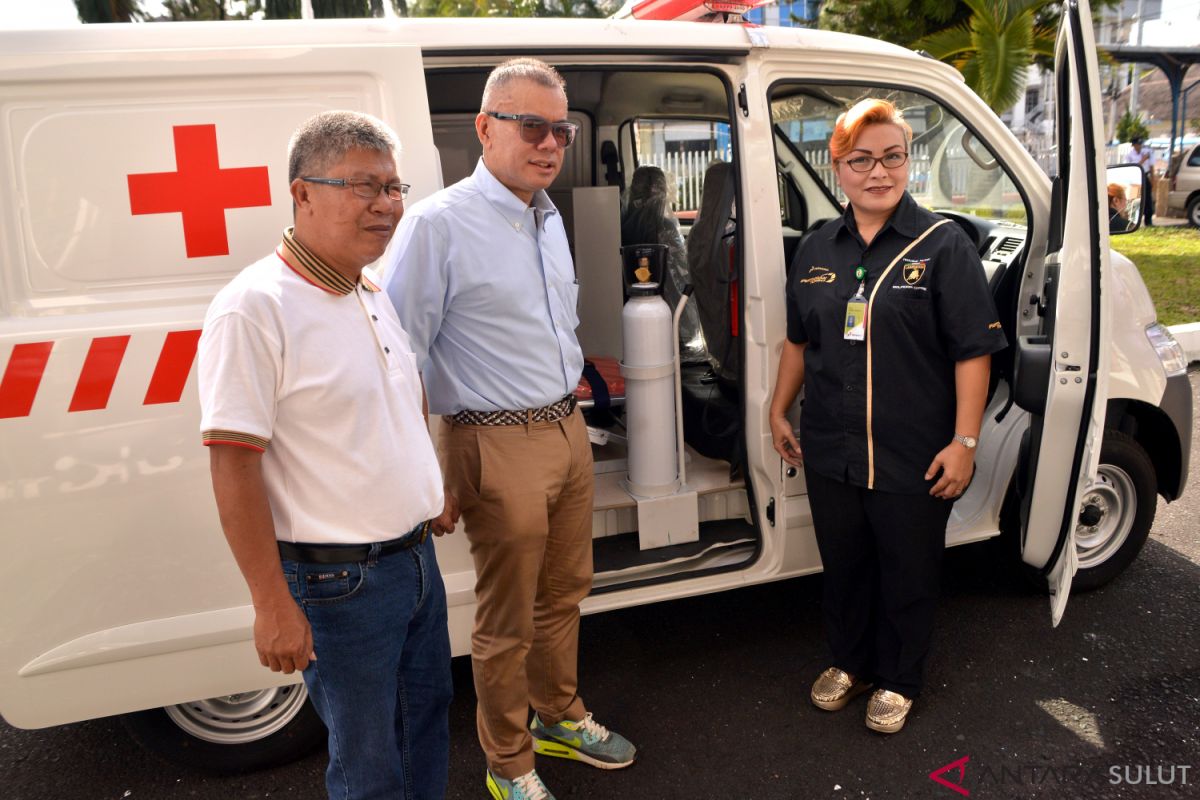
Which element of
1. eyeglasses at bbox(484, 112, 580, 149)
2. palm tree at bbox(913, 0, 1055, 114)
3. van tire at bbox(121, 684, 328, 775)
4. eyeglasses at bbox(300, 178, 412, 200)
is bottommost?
van tire at bbox(121, 684, 328, 775)

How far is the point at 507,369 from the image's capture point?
2.14 meters

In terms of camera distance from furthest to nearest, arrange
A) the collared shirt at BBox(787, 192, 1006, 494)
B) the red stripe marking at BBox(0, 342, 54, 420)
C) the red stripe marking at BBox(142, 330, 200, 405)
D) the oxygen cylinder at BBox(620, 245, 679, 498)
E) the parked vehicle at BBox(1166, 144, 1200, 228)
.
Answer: the parked vehicle at BBox(1166, 144, 1200, 228), the oxygen cylinder at BBox(620, 245, 679, 498), the collared shirt at BBox(787, 192, 1006, 494), the red stripe marking at BBox(142, 330, 200, 405), the red stripe marking at BBox(0, 342, 54, 420)

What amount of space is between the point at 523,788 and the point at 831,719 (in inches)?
39.8

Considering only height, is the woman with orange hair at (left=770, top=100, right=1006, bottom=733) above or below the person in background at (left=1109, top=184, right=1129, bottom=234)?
below

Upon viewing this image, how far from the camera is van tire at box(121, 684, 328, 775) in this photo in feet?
8.06

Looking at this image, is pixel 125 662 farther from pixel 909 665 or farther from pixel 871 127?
pixel 871 127

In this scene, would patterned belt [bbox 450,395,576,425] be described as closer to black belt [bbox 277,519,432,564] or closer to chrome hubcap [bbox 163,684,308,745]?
black belt [bbox 277,519,432,564]

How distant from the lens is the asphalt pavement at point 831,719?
8.03ft

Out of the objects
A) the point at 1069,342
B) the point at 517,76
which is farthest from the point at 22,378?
the point at 1069,342

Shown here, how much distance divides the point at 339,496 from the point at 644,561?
1.50 metres

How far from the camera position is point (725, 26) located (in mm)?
2664

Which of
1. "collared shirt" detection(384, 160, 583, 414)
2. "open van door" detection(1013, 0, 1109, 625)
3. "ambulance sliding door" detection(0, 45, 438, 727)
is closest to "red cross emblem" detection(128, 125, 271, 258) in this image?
"ambulance sliding door" detection(0, 45, 438, 727)

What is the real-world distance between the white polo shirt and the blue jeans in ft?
0.29

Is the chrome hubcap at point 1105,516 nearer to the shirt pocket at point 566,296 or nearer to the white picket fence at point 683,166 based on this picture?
the shirt pocket at point 566,296
